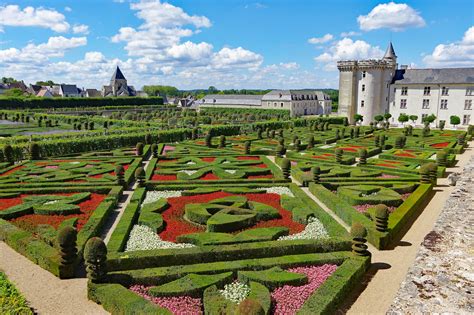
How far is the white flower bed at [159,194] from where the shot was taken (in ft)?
54.1

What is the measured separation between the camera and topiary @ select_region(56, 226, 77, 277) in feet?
31.9

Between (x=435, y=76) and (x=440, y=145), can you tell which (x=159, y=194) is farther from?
(x=435, y=76)

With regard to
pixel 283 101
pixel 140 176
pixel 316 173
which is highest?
pixel 283 101

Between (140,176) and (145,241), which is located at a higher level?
(140,176)

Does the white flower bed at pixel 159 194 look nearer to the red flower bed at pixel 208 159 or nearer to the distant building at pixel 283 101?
the red flower bed at pixel 208 159

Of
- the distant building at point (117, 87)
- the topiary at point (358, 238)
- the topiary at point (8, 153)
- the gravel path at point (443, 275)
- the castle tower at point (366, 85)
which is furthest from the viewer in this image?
the distant building at point (117, 87)

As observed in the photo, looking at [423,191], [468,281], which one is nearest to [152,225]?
[468,281]

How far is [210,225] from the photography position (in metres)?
12.5

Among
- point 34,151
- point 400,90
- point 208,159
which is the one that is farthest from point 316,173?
point 400,90

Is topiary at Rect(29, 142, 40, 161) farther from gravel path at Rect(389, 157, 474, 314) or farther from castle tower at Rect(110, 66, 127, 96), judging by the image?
castle tower at Rect(110, 66, 127, 96)

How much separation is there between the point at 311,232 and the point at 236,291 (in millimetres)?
4503

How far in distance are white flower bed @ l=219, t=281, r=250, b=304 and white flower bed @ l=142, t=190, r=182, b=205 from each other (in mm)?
7818

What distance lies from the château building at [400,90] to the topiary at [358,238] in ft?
169

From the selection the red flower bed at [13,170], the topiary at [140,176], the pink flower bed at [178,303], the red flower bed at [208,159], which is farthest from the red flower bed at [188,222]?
the red flower bed at [13,170]
